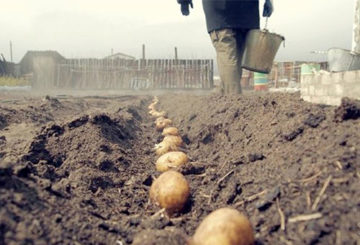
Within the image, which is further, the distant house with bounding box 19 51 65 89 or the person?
the distant house with bounding box 19 51 65 89

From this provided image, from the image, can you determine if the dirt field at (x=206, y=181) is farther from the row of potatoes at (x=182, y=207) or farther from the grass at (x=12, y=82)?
the grass at (x=12, y=82)

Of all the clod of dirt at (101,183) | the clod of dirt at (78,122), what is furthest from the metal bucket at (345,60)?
the clod of dirt at (101,183)

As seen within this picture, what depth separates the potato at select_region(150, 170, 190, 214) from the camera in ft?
9.61

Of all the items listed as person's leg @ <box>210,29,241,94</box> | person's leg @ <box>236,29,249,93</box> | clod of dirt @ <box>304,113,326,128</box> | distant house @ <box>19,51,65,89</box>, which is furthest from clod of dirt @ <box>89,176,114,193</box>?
distant house @ <box>19,51,65,89</box>

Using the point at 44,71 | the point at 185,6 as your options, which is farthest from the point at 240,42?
the point at 44,71

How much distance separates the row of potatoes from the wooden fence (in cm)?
1917

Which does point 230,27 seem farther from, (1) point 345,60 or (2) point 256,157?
(2) point 256,157

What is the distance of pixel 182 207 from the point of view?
2961 millimetres

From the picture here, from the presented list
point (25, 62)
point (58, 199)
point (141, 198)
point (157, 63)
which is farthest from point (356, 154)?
point (25, 62)

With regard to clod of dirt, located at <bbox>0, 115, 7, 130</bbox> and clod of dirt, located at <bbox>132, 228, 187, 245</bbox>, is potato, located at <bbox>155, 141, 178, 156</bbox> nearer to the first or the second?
clod of dirt, located at <bbox>132, 228, 187, 245</bbox>

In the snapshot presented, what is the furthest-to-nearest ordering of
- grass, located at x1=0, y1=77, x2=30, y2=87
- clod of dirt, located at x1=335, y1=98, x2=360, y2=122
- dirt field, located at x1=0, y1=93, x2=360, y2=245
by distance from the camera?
grass, located at x1=0, y1=77, x2=30, y2=87 → clod of dirt, located at x1=335, y1=98, x2=360, y2=122 → dirt field, located at x1=0, y1=93, x2=360, y2=245

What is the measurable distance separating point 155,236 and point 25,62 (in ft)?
Answer: 112

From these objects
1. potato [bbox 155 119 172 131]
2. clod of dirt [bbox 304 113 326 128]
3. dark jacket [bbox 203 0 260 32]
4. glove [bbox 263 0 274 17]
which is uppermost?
glove [bbox 263 0 274 17]

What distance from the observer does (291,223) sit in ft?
7.04
